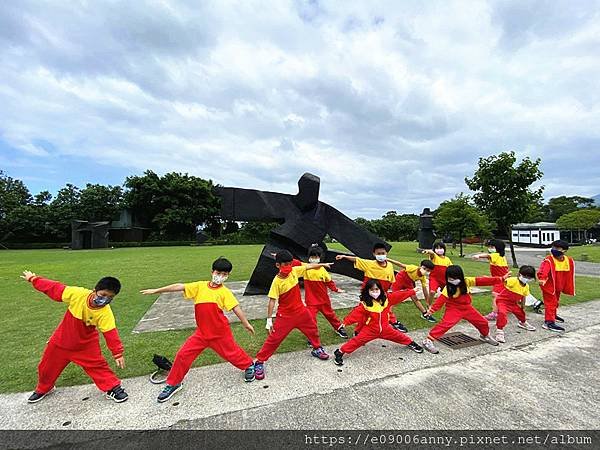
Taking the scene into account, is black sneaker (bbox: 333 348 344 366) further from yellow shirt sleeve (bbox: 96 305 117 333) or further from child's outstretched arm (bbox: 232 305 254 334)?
yellow shirt sleeve (bbox: 96 305 117 333)

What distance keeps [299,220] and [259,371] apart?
4930 mm

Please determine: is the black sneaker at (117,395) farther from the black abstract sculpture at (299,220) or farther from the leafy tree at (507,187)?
the leafy tree at (507,187)

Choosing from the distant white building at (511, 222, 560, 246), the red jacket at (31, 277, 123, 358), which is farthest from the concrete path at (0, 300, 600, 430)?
the distant white building at (511, 222, 560, 246)

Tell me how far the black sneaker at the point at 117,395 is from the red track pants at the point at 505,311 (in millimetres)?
4998

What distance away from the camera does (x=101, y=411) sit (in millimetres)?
2764

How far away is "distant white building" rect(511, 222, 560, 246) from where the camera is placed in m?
39.8

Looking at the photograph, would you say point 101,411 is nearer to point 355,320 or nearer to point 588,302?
point 355,320

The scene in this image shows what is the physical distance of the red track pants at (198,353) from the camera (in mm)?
3059

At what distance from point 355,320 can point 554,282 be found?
396 cm

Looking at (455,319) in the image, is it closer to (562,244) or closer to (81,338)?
(562,244)

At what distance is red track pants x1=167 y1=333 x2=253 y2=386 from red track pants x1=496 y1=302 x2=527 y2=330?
385 centimetres

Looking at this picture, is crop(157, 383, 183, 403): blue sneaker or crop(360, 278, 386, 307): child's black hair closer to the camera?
crop(157, 383, 183, 403): blue sneaker

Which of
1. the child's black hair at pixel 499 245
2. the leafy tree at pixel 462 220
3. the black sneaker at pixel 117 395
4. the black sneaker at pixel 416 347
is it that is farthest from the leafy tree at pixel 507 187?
the black sneaker at pixel 117 395

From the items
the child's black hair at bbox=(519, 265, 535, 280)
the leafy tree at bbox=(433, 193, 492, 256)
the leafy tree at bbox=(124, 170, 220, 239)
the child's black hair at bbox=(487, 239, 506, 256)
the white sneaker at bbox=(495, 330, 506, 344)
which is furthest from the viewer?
the leafy tree at bbox=(124, 170, 220, 239)
